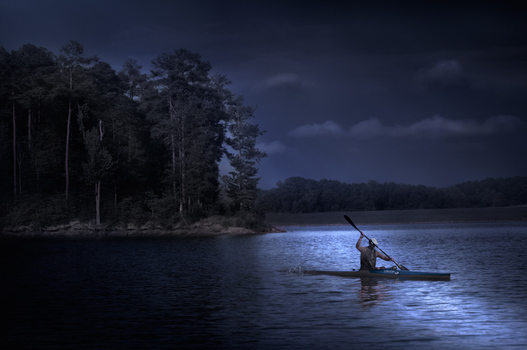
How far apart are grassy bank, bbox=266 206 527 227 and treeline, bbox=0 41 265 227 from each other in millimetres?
55052

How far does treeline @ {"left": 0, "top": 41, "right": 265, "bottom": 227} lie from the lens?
76.1m

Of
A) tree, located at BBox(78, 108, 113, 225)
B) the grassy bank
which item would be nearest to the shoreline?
the grassy bank

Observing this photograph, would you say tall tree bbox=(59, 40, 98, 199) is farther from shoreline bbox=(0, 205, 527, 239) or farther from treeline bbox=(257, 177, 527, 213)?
treeline bbox=(257, 177, 527, 213)

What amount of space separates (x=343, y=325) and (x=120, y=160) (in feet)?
226

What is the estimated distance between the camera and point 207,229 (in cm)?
8562

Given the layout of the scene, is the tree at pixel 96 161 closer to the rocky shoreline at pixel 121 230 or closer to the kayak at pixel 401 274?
the rocky shoreline at pixel 121 230

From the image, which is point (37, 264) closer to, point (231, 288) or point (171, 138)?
point (231, 288)

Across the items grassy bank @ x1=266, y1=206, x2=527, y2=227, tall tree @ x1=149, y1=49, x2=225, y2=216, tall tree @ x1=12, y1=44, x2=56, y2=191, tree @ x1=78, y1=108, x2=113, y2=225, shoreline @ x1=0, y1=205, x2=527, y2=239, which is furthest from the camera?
grassy bank @ x1=266, y1=206, x2=527, y2=227

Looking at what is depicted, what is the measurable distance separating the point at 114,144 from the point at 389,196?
4120 inches

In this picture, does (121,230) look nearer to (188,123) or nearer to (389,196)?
(188,123)

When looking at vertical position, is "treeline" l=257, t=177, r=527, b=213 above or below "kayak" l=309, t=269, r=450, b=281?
above

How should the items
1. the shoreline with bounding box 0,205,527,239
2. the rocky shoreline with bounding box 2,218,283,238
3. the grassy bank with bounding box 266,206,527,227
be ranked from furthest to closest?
the grassy bank with bounding box 266,206,527,227 → the shoreline with bounding box 0,205,527,239 → the rocky shoreline with bounding box 2,218,283,238

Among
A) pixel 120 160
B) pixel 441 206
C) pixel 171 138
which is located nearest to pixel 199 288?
pixel 120 160

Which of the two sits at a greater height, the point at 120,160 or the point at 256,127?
the point at 256,127
